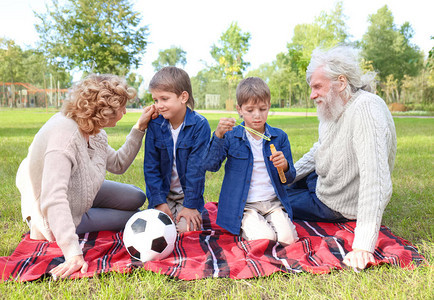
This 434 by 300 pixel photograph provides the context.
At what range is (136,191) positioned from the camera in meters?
3.58

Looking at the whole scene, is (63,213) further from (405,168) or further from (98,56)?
(98,56)

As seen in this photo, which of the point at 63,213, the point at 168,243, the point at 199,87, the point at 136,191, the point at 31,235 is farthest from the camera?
the point at 199,87

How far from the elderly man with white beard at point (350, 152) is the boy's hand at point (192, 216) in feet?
3.37

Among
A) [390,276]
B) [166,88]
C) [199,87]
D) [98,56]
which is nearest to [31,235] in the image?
[166,88]

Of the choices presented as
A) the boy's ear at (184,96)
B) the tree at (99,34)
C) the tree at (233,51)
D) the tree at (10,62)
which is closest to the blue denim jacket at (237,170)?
the boy's ear at (184,96)

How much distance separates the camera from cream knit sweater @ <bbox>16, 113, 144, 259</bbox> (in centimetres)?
239

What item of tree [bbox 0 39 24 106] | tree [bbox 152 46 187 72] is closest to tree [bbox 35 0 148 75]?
tree [bbox 0 39 24 106]

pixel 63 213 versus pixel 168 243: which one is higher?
pixel 63 213

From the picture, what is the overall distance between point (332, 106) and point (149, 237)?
6.17ft

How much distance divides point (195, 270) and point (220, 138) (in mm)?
1096

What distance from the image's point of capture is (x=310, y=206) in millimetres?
3615

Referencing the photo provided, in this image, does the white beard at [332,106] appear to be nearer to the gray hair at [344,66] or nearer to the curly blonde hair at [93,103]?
the gray hair at [344,66]

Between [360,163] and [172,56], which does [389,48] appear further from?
[172,56]

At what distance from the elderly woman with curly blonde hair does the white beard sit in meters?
1.63
